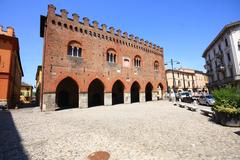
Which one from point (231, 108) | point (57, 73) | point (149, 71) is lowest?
point (231, 108)

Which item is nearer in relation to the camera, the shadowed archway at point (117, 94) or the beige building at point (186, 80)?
the shadowed archway at point (117, 94)

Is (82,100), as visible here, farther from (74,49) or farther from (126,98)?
(126,98)

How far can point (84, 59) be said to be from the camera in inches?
805

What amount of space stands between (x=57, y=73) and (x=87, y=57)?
514 centimetres

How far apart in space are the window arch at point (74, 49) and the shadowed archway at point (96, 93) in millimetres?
5903

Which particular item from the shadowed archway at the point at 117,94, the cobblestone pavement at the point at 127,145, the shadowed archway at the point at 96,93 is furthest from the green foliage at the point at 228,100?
the shadowed archway at the point at 117,94

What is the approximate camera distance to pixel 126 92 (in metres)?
25.6

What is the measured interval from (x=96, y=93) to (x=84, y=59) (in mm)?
7199

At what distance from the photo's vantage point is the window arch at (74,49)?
63.7 ft

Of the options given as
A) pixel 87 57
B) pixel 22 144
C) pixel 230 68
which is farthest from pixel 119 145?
pixel 230 68

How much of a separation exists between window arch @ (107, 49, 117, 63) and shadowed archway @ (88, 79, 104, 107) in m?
4.30

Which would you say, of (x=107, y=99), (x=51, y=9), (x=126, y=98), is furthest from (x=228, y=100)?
(x=51, y=9)

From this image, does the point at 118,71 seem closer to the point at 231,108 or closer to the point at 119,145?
the point at 231,108

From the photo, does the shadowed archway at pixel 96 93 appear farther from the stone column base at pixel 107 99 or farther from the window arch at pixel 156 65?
the window arch at pixel 156 65
